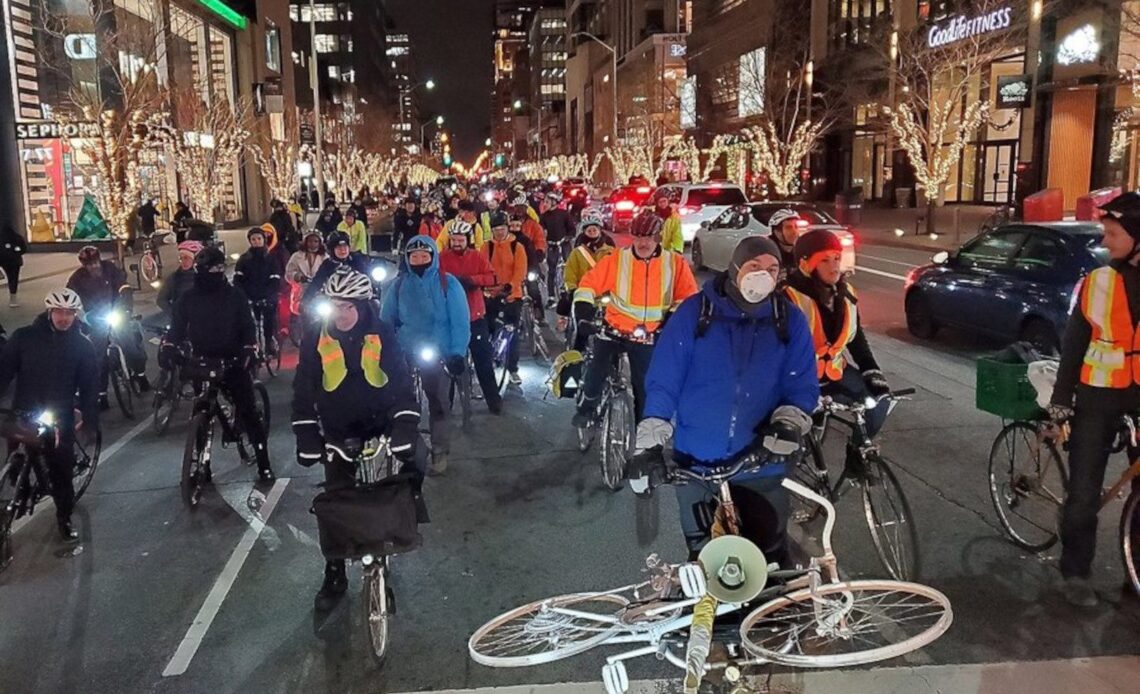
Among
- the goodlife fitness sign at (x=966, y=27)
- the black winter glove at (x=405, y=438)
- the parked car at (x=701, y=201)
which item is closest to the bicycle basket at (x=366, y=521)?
the black winter glove at (x=405, y=438)

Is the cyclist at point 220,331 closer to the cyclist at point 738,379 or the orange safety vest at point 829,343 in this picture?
the orange safety vest at point 829,343

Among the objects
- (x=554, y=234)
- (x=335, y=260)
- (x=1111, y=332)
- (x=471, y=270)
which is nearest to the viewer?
(x=1111, y=332)

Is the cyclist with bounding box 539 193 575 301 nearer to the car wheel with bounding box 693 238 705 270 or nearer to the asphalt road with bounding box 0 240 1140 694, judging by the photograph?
the car wheel with bounding box 693 238 705 270

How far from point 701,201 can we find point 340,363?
21.1 metres

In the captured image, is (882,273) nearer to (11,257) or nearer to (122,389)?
(122,389)

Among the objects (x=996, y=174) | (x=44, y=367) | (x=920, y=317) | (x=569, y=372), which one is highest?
(x=996, y=174)

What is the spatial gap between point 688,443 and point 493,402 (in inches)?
231

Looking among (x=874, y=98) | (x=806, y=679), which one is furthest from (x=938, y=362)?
(x=874, y=98)

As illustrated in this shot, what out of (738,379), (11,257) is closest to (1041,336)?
(738,379)

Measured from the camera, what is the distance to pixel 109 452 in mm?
8914

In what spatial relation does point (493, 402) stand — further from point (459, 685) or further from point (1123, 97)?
point (1123, 97)

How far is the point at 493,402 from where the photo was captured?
985 centimetres

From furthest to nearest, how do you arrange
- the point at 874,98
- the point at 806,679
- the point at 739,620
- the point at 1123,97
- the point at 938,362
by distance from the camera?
the point at 874,98
the point at 1123,97
the point at 938,362
the point at 806,679
the point at 739,620

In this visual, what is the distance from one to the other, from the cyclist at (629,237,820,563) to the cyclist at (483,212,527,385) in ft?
21.2
